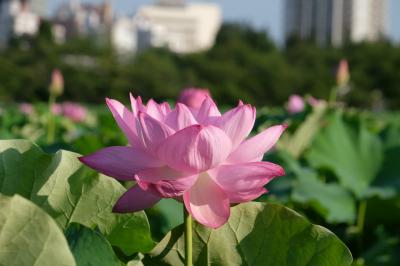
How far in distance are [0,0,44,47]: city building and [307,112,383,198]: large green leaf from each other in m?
37.7

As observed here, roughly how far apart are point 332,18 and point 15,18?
2153cm

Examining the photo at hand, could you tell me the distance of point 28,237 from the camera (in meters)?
0.30

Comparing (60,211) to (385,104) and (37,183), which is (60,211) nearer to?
(37,183)

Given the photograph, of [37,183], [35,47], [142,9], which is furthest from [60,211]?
[142,9]

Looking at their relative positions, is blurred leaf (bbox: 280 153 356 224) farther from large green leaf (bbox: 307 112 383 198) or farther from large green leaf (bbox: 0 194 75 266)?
large green leaf (bbox: 0 194 75 266)

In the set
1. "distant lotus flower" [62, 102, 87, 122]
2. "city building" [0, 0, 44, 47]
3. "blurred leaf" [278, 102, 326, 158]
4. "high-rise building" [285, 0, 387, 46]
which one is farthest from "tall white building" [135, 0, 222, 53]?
"blurred leaf" [278, 102, 326, 158]

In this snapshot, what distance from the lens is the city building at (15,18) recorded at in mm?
38931

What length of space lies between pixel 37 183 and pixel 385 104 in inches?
1034

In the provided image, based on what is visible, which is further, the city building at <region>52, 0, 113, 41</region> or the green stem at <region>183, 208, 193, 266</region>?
the city building at <region>52, 0, 113, 41</region>

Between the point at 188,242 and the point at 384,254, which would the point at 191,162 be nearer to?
the point at 188,242

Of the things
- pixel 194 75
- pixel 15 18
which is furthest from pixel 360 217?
pixel 15 18

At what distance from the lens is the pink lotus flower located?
13.8 inches

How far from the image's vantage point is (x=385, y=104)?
25.7 meters

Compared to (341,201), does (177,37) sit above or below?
below
